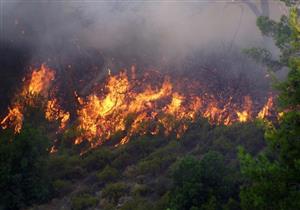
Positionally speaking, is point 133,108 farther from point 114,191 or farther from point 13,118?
point 114,191

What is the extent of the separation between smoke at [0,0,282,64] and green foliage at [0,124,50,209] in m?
8.88

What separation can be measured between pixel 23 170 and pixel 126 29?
12788 mm

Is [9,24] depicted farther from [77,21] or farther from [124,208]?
[124,208]

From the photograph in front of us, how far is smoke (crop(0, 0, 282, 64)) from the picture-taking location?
816 inches

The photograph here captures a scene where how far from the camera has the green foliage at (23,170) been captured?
11.0 meters

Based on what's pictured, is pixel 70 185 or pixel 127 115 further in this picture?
pixel 127 115

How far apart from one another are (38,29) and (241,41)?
1022cm

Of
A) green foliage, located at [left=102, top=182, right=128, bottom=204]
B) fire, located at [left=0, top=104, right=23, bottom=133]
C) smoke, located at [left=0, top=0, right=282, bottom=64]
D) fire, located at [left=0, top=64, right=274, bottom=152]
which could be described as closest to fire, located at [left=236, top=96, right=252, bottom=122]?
fire, located at [left=0, top=64, right=274, bottom=152]

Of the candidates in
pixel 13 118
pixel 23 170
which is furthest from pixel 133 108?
pixel 23 170

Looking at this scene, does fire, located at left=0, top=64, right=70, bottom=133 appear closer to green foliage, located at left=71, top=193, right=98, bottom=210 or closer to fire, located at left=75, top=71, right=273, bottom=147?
fire, located at left=75, top=71, right=273, bottom=147

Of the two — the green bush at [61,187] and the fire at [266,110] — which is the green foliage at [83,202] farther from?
the fire at [266,110]

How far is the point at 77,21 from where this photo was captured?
22.2 m

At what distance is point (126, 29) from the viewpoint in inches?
896

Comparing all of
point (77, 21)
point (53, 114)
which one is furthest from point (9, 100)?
point (77, 21)
